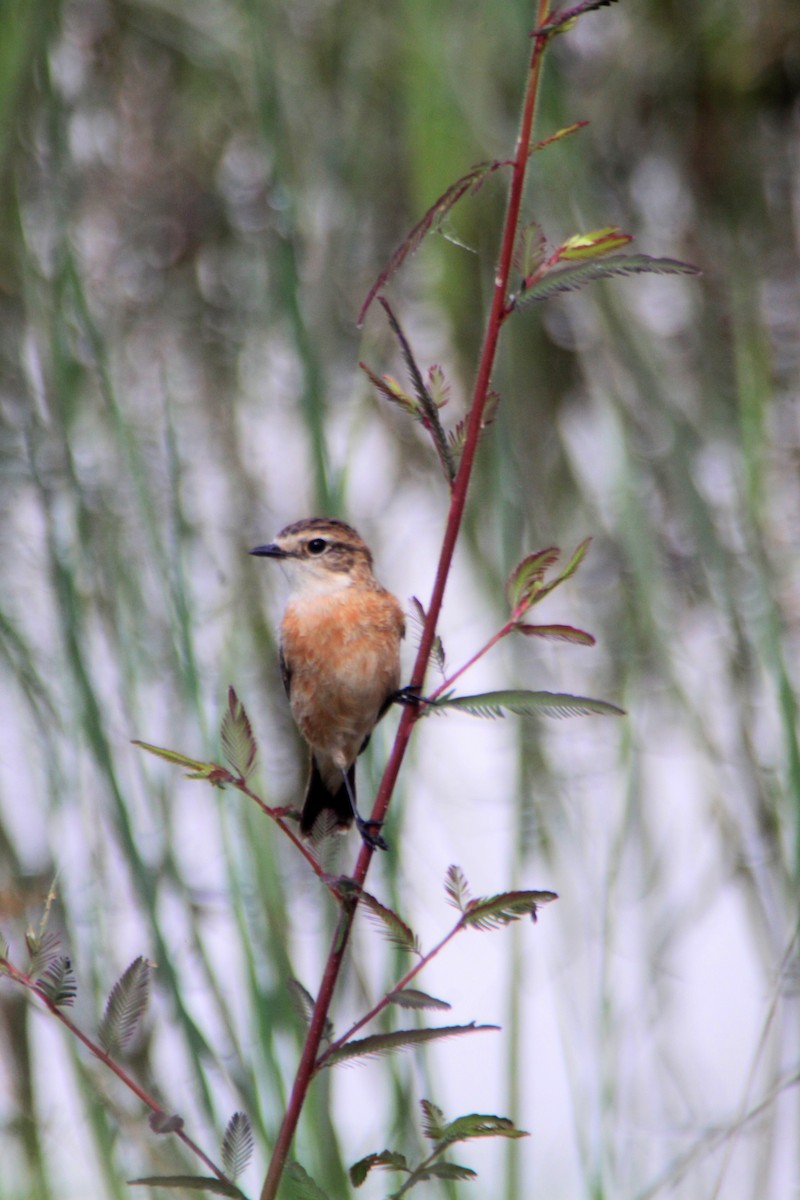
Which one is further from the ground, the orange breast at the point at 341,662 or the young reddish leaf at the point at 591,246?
the orange breast at the point at 341,662

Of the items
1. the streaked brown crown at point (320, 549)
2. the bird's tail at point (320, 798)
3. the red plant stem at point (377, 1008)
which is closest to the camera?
the red plant stem at point (377, 1008)

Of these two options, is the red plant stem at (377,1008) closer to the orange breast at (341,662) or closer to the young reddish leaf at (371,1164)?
the young reddish leaf at (371,1164)

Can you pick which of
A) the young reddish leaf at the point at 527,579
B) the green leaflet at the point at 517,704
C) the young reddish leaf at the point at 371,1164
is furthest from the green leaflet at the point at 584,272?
the young reddish leaf at the point at 371,1164

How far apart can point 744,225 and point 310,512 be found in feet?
5.12

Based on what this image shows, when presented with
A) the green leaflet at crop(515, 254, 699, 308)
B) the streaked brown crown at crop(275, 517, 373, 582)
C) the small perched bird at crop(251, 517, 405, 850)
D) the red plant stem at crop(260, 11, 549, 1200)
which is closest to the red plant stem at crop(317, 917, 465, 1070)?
the red plant stem at crop(260, 11, 549, 1200)

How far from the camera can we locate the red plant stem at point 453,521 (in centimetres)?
120

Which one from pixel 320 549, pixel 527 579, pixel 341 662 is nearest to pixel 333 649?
pixel 341 662

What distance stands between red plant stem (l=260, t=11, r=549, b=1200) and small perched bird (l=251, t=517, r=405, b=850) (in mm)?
1458

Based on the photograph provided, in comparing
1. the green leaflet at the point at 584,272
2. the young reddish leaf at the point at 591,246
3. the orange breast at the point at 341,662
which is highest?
the orange breast at the point at 341,662

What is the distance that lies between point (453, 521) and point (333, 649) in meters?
1.76

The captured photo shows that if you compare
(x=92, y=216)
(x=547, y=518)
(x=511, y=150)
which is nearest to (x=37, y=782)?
(x=511, y=150)

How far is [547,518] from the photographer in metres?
3.54

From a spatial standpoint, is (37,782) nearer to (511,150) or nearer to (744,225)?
(511,150)

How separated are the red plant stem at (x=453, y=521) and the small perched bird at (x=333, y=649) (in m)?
1.46
